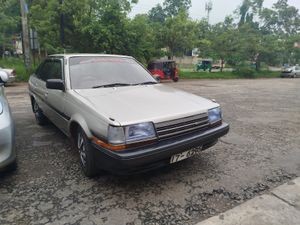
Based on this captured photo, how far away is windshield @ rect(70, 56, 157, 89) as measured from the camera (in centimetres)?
334

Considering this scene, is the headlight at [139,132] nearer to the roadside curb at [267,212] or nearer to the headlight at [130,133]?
the headlight at [130,133]

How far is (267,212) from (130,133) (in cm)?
156

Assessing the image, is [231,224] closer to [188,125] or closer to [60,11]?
[188,125]

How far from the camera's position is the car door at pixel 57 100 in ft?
11.0

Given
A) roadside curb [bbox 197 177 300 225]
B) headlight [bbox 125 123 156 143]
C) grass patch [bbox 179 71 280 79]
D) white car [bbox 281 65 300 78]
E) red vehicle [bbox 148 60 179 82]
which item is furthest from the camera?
white car [bbox 281 65 300 78]

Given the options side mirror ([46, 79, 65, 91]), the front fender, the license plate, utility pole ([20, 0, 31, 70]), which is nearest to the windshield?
side mirror ([46, 79, 65, 91])

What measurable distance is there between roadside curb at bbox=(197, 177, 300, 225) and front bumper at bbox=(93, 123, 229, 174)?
0.72 m

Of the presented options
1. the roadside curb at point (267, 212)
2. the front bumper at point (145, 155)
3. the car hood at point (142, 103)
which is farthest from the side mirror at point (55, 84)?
the roadside curb at point (267, 212)

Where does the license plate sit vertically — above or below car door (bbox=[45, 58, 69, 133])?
below

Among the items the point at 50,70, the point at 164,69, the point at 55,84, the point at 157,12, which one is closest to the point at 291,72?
the point at 164,69

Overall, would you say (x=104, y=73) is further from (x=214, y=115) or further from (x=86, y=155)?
(x=214, y=115)

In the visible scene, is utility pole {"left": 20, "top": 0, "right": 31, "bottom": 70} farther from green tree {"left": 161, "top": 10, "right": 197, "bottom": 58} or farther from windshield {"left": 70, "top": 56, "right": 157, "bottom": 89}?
windshield {"left": 70, "top": 56, "right": 157, "bottom": 89}

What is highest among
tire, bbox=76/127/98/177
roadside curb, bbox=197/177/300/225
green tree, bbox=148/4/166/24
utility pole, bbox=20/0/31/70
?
green tree, bbox=148/4/166/24

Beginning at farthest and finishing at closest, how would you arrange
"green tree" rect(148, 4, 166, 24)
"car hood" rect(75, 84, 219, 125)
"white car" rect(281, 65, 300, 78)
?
"green tree" rect(148, 4, 166, 24)
"white car" rect(281, 65, 300, 78)
"car hood" rect(75, 84, 219, 125)
